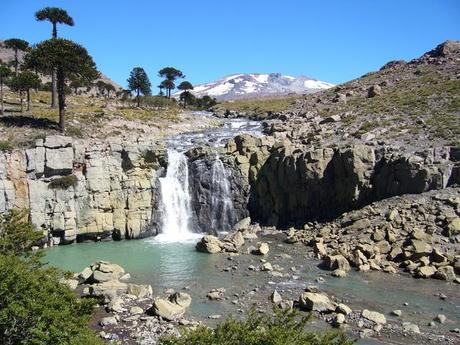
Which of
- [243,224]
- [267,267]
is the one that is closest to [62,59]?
[243,224]

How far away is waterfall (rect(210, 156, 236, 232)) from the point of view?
4575cm

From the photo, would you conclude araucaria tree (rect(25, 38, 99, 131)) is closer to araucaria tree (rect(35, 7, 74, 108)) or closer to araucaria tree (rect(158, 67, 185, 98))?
araucaria tree (rect(35, 7, 74, 108))

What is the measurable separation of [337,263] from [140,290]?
45.9 ft

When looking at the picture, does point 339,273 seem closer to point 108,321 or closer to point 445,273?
point 445,273

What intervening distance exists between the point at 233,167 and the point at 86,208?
15478mm

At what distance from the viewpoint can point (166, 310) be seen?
23500 millimetres

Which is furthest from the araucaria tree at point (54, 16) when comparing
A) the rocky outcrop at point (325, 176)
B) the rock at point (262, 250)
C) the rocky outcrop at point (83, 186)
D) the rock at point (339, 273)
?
the rock at point (339, 273)

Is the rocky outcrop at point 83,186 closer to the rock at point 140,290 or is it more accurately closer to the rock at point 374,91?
the rock at point 140,290

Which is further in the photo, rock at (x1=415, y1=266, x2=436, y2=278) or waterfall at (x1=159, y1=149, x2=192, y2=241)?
waterfall at (x1=159, y1=149, x2=192, y2=241)

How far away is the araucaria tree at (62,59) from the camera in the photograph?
153ft

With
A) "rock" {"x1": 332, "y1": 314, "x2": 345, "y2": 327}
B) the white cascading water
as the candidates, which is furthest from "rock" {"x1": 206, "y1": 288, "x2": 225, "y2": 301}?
the white cascading water

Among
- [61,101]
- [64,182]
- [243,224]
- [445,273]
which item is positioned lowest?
[445,273]

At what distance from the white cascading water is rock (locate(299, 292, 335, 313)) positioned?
20.0m

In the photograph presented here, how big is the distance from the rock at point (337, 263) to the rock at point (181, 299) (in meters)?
11.4
